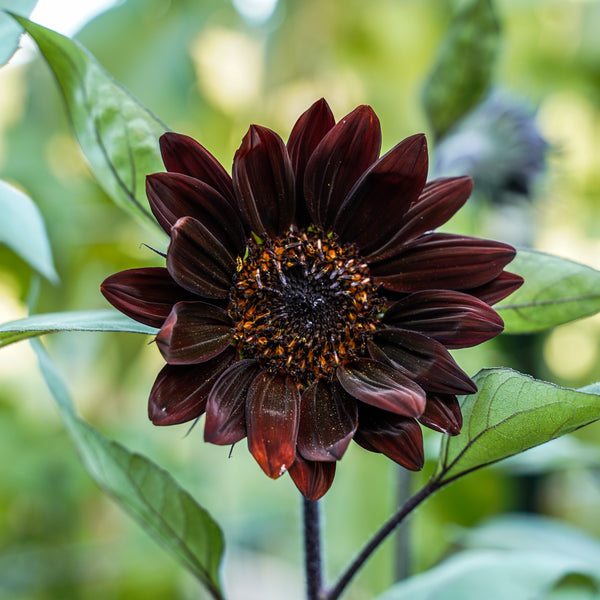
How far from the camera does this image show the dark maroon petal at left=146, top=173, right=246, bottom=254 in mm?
301

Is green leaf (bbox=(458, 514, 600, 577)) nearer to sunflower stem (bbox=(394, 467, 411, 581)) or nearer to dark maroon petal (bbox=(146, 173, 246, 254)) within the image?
sunflower stem (bbox=(394, 467, 411, 581))

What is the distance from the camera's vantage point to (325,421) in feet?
1.04

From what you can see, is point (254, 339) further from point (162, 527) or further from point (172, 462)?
point (172, 462)

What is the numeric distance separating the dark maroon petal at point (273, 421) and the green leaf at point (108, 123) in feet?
0.39

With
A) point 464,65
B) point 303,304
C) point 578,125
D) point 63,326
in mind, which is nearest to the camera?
point 63,326

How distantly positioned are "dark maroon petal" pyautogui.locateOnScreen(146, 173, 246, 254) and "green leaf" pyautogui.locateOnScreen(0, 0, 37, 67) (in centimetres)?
10

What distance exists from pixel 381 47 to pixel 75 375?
665 millimetres

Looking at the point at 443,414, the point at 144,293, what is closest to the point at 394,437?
the point at 443,414

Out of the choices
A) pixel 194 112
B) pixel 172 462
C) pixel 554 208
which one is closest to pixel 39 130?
pixel 194 112

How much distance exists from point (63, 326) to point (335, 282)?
0.50ft

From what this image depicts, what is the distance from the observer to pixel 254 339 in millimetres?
354

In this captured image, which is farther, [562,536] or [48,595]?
[48,595]

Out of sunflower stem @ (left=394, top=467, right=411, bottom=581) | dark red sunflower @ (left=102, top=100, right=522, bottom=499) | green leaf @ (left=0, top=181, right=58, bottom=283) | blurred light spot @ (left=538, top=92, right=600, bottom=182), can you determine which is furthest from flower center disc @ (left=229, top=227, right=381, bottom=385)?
blurred light spot @ (left=538, top=92, right=600, bottom=182)

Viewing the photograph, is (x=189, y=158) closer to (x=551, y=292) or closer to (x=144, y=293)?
(x=144, y=293)
